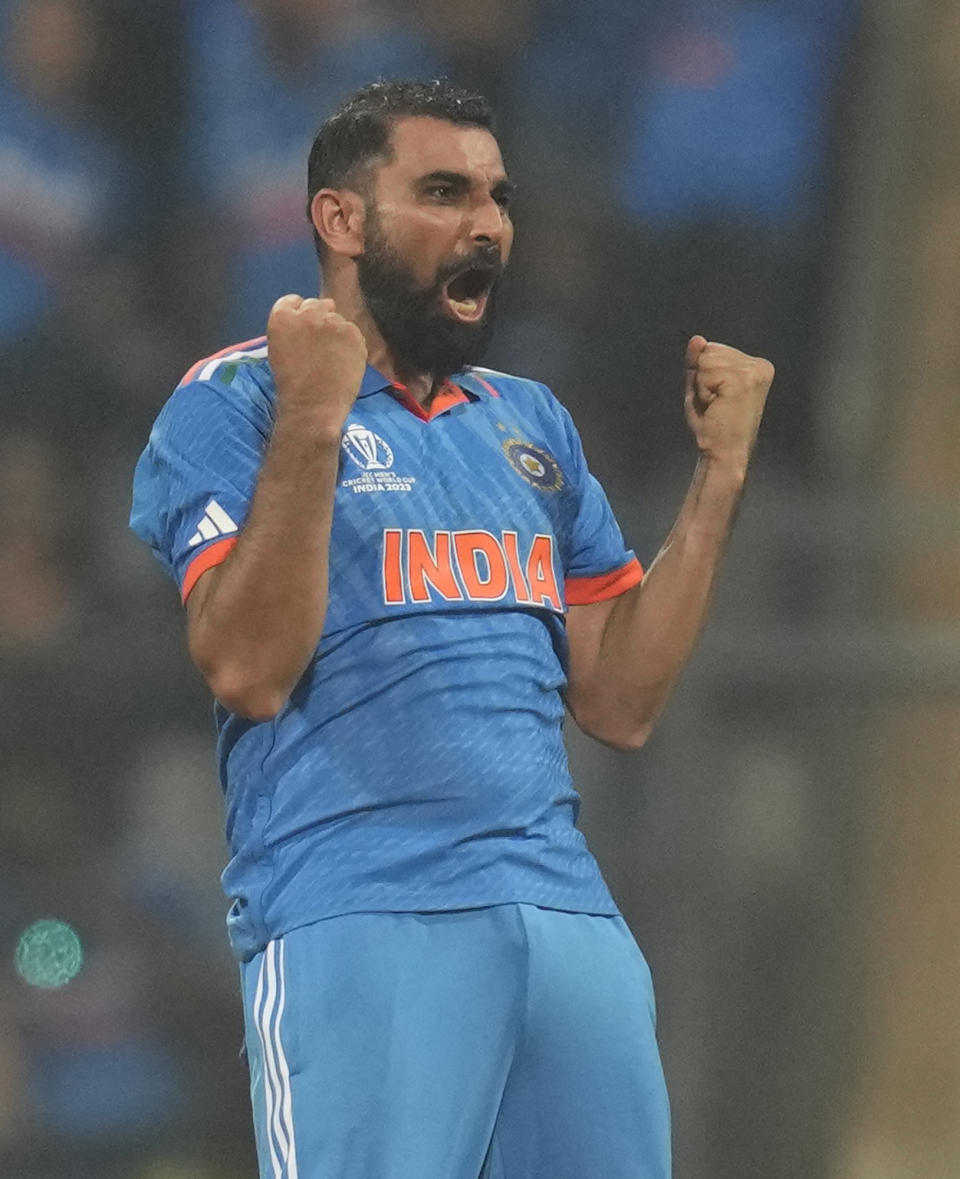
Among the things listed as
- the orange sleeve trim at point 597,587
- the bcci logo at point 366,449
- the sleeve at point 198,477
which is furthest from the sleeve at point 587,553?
the sleeve at point 198,477

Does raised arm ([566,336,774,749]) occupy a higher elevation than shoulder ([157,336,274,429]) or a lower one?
lower

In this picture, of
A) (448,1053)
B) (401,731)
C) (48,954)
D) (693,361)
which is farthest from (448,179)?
(48,954)

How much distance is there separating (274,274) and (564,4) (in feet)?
1.72

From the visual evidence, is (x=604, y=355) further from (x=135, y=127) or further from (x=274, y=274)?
(x=135, y=127)

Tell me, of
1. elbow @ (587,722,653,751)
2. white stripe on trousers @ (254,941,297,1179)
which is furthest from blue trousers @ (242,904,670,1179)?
elbow @ (587,722,653,751)

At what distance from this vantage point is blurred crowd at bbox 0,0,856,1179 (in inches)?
87.8

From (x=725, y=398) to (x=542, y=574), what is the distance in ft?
0.77

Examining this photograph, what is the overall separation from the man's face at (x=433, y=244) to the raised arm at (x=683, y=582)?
0.20 meters

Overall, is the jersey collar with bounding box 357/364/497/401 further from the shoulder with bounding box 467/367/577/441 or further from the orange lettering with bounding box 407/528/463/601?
the orange lettering with bounding box 407/528/463/601

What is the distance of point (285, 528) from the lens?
122 centimetres

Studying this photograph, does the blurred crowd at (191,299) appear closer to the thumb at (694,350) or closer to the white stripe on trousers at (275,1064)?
the thumb at (694,350)

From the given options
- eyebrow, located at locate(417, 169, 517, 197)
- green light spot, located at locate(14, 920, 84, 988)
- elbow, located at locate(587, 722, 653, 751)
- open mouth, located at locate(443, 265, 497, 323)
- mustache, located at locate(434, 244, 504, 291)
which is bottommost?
green light spot, located at locate(14, 920, 84, 988)

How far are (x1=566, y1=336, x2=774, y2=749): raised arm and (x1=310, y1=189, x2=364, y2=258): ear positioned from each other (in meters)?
0.30

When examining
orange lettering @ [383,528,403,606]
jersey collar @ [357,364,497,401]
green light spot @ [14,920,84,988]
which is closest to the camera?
orange lettering @ [383,528,403,606]
